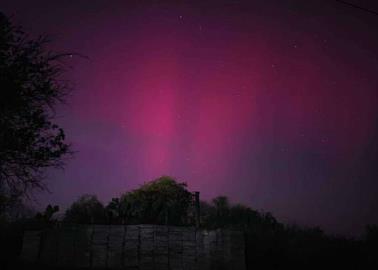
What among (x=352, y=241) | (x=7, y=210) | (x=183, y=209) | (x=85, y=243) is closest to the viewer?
(x=7, y=210)

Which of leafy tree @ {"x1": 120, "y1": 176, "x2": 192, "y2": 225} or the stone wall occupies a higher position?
leafy tree @ {"x1": 120, "y1": 176, "x2": 192, "y2": 225}

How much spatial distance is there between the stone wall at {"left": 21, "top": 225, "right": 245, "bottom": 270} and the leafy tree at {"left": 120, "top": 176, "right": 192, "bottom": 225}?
392 inches

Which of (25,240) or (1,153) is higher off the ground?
(1,153)

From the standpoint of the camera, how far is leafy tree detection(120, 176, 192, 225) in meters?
35.3

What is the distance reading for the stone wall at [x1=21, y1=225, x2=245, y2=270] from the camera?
22.6 m

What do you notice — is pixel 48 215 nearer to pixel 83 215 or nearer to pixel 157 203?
pixel 83 215

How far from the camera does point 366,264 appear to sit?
88.1 ft

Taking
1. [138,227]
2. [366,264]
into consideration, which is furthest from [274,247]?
[138,227]

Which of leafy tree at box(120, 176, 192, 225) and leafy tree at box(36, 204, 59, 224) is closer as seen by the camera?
leafy tree at box(36, 204, 59, 224)

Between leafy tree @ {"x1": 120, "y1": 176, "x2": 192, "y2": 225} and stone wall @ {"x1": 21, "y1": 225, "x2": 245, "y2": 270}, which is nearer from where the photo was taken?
stone wall @ {"x1": 21, "y1": 225, "x2": 245, "y2": 270}

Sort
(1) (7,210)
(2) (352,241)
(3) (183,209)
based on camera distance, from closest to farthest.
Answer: (1) (7,210)
(2) (352,241)
(3) (183,209)

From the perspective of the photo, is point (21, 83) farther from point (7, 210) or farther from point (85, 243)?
point (85, 243)

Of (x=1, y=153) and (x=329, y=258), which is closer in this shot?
(x=1, y=153)

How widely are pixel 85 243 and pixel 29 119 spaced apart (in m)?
7.50
